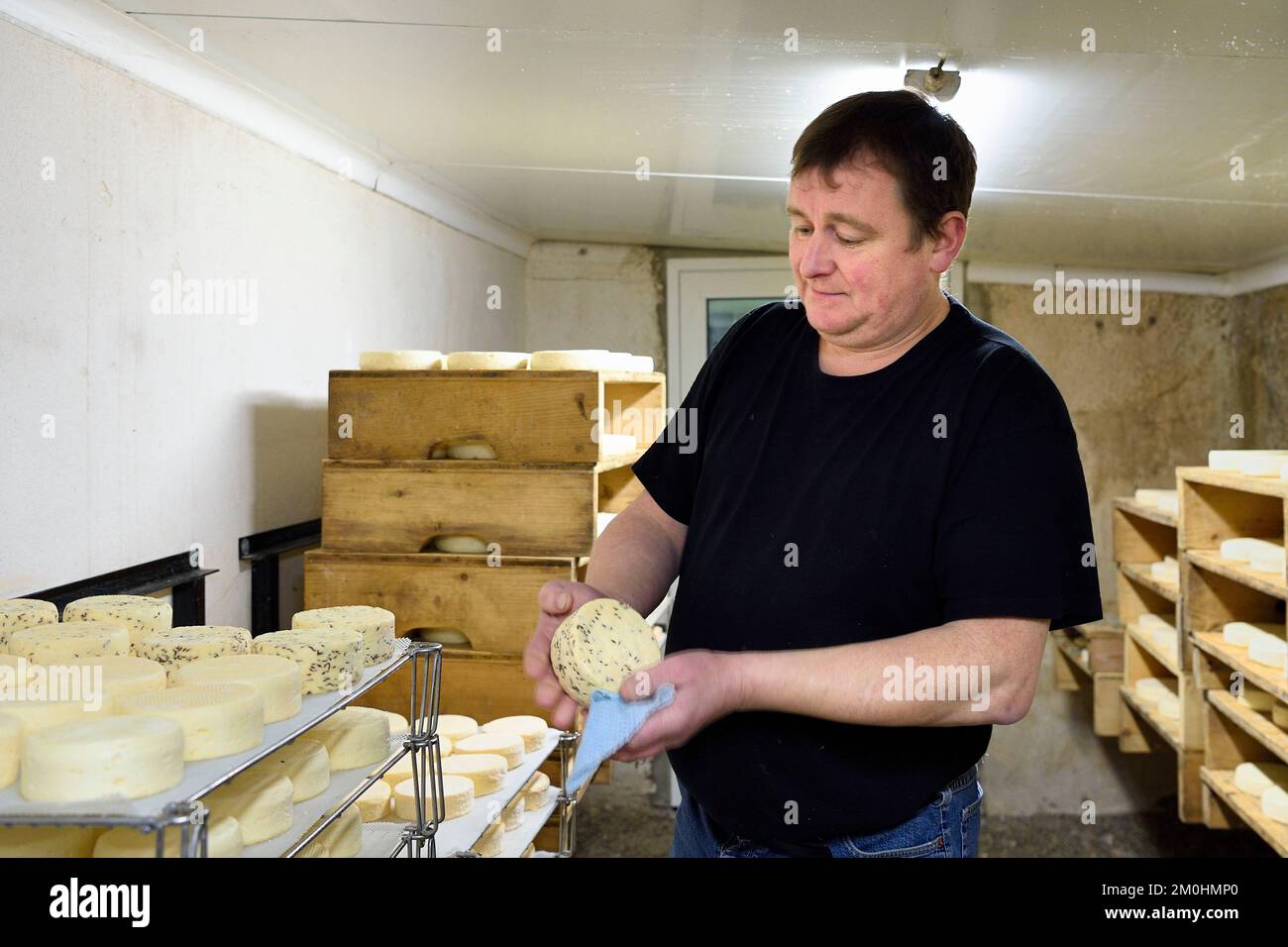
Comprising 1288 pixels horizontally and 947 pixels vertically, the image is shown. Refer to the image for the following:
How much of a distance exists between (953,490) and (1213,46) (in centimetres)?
124

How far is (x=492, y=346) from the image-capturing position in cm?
402

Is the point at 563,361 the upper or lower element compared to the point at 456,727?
upper

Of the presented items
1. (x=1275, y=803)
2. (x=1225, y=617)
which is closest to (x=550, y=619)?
(x=1275, y=803)

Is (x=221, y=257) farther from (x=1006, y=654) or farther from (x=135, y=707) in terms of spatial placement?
(x=1006, y=654)

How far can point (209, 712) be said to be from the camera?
3.37ft

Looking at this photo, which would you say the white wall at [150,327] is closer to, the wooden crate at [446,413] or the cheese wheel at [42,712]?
the wooden crate at [446,413]

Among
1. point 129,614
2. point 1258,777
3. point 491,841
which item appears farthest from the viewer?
point 1258,777

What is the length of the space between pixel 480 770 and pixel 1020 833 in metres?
3.54

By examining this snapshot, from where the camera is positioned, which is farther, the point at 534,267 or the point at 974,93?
the point at 534,267

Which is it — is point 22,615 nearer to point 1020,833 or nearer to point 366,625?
point 366,625

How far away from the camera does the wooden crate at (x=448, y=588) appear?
2.28m

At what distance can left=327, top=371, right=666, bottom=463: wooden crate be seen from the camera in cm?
235

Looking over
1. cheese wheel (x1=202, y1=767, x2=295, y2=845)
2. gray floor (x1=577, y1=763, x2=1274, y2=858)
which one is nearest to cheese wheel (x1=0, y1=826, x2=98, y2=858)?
cheese wheel (x1=202, y1=767, x2=295, y2=845)
